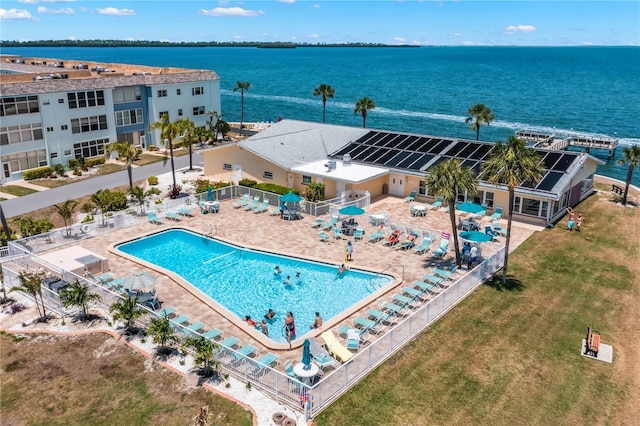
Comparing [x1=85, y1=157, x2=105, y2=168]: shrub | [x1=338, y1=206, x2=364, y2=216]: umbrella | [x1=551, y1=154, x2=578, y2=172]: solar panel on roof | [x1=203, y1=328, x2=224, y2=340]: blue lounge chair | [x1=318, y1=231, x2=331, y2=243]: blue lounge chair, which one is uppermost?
[x1=551, y1=154, x2=578, y2=172]: solar panel on roof

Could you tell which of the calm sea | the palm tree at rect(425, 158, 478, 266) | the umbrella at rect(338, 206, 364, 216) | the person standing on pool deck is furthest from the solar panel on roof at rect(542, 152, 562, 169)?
the calm sea

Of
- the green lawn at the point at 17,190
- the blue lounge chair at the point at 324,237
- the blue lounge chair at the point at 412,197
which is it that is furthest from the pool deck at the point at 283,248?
the green lawn at the point at 17,190

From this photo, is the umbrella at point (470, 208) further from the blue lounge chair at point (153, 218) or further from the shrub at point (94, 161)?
the shrub at point (94, 161)

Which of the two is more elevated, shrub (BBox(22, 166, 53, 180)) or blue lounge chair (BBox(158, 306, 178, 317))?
shrub (BBox(22, 166, 53, 180))

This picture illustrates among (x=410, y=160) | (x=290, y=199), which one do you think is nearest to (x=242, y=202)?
(x=290, y=199)

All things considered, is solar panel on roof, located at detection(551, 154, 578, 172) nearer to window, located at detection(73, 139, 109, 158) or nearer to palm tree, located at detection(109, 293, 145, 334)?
palm tree, located at detection(109, 293, 145, 334)

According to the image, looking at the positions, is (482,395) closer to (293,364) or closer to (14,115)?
(293,364)
